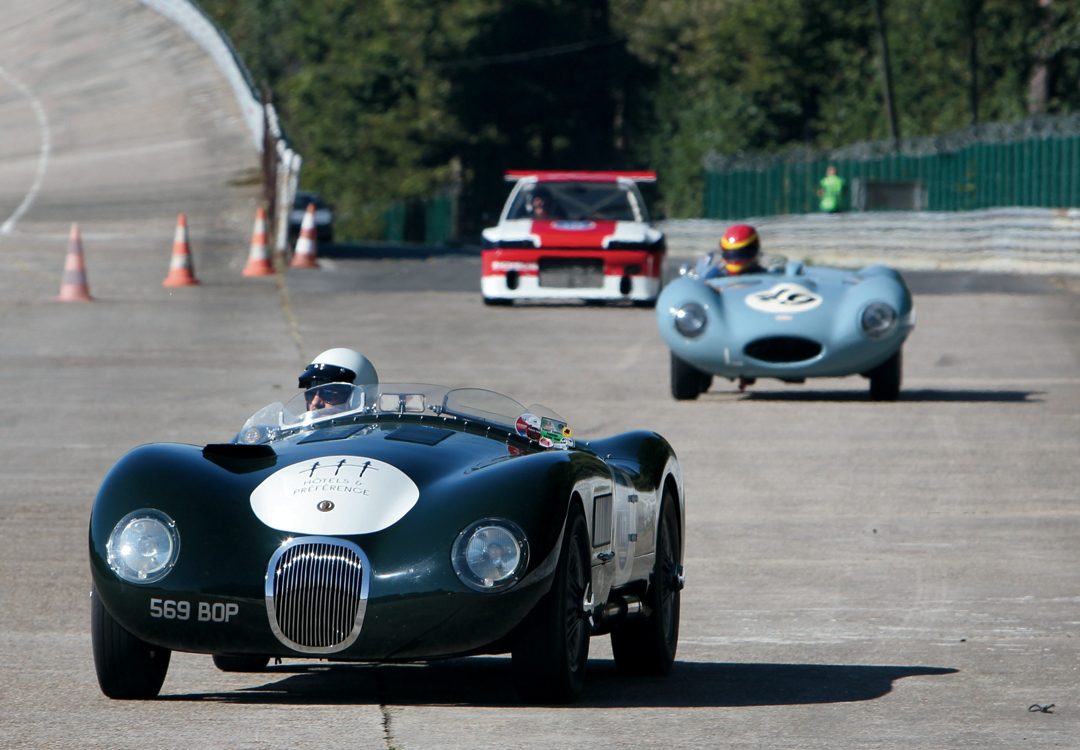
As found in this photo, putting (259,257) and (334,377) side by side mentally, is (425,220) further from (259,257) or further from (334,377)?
(334,377)

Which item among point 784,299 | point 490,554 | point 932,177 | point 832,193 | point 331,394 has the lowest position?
point 832,193

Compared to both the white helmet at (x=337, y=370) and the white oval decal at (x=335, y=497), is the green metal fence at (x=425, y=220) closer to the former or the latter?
the white helmet at (x=337, y=370)

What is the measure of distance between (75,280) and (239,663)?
17937mm

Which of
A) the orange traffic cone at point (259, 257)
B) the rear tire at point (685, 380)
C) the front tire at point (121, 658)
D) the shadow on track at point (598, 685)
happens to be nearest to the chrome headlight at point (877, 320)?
the rear tire at point (685, 380)

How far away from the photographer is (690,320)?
1555cm

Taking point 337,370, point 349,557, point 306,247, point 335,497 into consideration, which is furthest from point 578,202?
point 349,557

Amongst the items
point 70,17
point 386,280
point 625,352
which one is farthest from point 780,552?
point 70,17

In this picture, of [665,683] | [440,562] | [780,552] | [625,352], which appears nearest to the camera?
[440,562]

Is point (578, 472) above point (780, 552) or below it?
above

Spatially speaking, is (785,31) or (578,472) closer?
(578,472)

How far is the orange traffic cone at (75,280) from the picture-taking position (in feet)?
79.0

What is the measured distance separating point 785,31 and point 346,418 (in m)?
70.0

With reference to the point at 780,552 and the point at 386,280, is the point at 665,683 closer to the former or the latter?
the point at 780,552

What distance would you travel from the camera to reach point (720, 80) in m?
80.9
